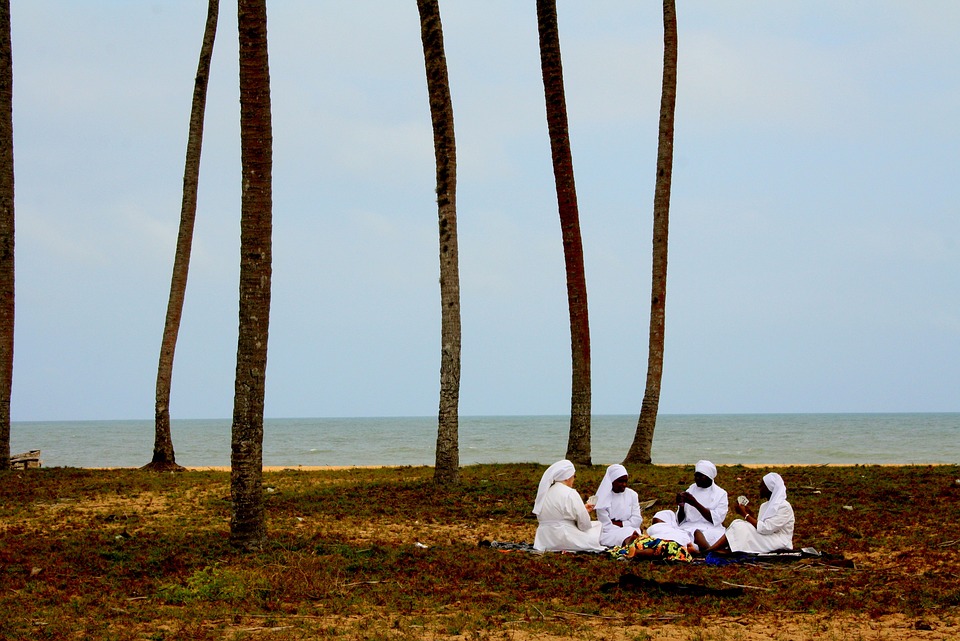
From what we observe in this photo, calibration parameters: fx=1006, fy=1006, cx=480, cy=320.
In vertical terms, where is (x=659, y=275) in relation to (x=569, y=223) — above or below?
below

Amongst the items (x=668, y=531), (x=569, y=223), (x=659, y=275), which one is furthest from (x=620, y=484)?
(x=659, y=275)

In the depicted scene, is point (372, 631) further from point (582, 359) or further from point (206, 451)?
point (206, 451)

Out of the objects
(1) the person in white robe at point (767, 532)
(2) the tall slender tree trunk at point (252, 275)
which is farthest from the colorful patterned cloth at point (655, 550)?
(2) the tall slender tree trunk at point (252, 275)

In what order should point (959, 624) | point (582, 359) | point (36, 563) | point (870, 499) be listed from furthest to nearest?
point (582, 359), point (870, 499), point (36, 563), point (959, 624)

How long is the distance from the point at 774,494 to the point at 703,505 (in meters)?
0.83

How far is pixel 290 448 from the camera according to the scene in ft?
193

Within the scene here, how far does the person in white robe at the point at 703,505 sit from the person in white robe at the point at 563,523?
104 centimetres

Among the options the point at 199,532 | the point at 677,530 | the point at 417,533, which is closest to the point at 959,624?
the point at 677,530

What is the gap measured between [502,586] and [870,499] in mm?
7752

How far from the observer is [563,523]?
38.0 feet

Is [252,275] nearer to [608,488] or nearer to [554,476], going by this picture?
[554,476]

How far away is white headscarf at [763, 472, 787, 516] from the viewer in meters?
11.2

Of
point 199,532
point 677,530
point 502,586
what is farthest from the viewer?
point 199,532

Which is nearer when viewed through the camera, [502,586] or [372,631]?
[372,631]
